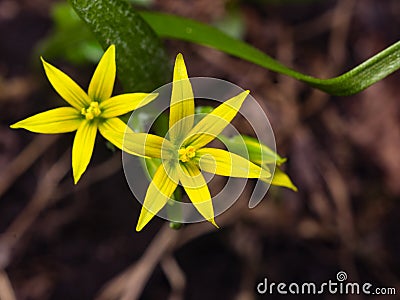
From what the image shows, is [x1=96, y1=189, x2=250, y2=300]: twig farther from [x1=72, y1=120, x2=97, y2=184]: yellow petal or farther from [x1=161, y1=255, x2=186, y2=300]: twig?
[x1=72, y1=120, x2=97, y2=184]: yellow petal

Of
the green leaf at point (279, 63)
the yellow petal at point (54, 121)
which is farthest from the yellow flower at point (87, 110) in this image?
the green leaf at point (279, 63)

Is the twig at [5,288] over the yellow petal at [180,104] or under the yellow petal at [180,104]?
under

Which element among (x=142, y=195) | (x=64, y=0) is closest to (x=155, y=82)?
(x=142, y=195)

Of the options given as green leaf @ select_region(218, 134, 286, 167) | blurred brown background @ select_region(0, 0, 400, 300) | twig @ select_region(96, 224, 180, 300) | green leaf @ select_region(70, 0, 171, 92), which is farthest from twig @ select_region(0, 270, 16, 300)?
green leaf @ select_region(218, 134, 286, 167)

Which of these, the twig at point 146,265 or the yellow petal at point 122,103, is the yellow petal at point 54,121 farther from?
the twig at point 146,265

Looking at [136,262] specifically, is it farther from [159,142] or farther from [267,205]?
[159,142]

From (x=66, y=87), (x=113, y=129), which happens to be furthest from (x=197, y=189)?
(x=66, y=87)
